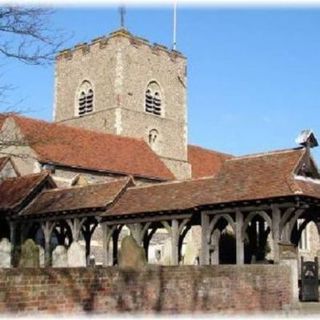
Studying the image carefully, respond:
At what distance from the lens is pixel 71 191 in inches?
953

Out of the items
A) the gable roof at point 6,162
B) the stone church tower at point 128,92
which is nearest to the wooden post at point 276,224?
the gable roof at point 6,162

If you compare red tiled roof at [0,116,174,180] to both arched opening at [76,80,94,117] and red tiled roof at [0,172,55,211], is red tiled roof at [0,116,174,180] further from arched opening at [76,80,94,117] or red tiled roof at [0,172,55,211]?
arched opening at [76,80,94,117]

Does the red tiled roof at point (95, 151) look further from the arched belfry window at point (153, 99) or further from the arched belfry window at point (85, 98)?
the arched belfry window at point (85, 98)

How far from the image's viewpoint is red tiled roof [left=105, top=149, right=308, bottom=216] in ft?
59.5

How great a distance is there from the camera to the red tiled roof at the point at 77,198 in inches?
874

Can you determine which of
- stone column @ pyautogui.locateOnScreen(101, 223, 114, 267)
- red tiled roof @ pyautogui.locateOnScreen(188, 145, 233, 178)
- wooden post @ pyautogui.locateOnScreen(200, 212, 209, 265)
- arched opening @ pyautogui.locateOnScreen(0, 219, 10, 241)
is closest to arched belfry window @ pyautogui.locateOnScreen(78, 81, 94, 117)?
red tiled roof @ pyautogui.locateOnScreen(188, 145, 233, 178)

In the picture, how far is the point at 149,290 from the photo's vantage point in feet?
34.0

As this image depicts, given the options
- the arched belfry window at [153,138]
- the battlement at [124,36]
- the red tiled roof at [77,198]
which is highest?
the battlement at [124,36]

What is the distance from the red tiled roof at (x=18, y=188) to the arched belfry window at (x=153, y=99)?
18.0 metres

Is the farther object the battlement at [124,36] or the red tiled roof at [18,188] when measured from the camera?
the battlement at [124,36]

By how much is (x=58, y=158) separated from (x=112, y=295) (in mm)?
21291

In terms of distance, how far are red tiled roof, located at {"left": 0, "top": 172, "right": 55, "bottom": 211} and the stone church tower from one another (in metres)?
14.6

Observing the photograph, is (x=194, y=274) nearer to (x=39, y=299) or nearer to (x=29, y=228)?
(x=39, y=299)

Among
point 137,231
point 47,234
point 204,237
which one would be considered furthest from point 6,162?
point 204,237
